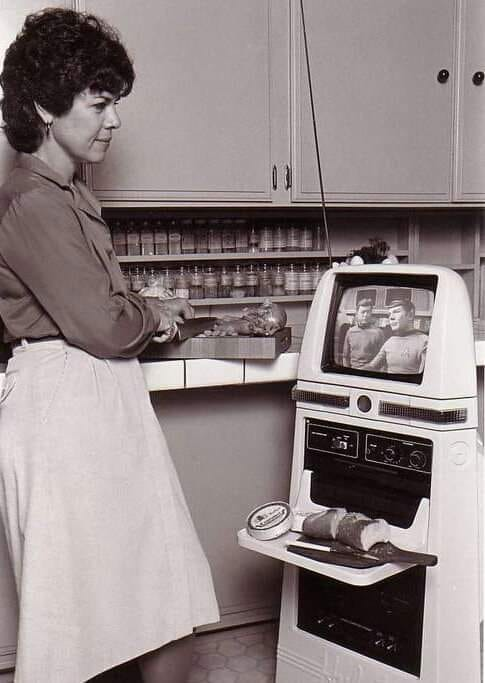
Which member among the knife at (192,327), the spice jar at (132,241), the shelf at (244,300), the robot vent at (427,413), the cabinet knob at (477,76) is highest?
the cabinet knob at (477,76)

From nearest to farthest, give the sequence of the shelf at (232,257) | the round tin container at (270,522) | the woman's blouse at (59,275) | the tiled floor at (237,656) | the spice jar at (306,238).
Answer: the woman's blouse at (59,275), the round tin container at (270,522), the tiled floor at (237,656), the shelf at (232,257), the spice jar at (306,238)

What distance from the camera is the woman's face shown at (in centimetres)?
181

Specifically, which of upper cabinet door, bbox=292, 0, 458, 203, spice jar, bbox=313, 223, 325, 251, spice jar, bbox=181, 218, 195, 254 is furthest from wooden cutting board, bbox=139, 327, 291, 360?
spice jar, bbox=313, 223, 325, 251

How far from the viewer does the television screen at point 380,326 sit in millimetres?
1868

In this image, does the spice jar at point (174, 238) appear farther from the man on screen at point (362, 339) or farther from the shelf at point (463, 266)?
the shelf at point (463, 266)

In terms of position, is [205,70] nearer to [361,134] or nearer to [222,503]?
[361,134]

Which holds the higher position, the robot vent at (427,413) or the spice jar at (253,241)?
the spice jar at (253,241)

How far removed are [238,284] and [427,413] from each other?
1.35 m

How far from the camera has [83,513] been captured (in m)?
1.78

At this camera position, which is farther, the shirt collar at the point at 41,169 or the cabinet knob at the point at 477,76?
the cabinet knob at the point at 477,76

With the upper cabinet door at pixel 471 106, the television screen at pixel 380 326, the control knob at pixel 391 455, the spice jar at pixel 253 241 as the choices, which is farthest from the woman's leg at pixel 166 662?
the upper cabinet door at pixel 471 106

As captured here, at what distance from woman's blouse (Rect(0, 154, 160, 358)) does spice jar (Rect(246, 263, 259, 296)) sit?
1262 mm

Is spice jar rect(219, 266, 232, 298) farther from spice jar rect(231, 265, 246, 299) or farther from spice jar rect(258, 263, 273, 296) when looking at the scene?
spice jar rect(258, 263, 273, 296)

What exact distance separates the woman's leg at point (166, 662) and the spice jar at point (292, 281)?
153 centimetres
